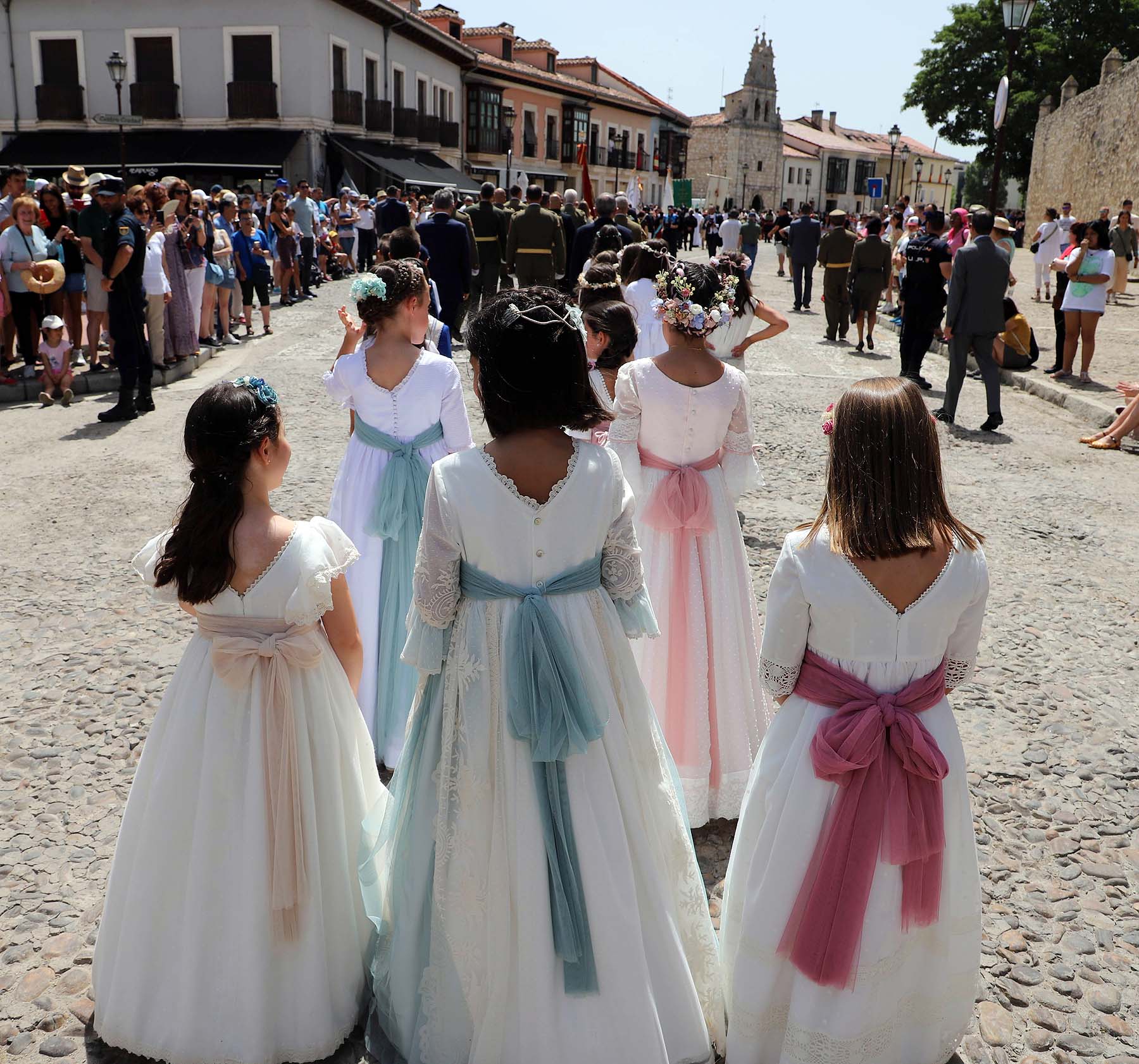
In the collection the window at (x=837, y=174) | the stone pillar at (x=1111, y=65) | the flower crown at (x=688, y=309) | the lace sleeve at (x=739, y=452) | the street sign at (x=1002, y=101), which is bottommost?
the lace sleeve at (x=739, y=452)

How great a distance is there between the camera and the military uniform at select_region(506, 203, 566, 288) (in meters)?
14.3

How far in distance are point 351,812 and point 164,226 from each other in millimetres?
10516

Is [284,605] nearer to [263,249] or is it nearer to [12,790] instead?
[12,790]

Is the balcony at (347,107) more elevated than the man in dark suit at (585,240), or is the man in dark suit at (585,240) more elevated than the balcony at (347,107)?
the balcony at (347,107)

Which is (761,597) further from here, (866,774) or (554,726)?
(554,726)

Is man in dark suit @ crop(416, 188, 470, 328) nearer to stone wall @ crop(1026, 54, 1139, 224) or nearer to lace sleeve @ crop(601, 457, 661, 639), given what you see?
lace sleeve @ crop(601, 457, 661, 639)

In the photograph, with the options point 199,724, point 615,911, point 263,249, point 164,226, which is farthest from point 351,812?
point 263,249

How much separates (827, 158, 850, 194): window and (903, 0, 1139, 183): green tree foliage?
47.8m

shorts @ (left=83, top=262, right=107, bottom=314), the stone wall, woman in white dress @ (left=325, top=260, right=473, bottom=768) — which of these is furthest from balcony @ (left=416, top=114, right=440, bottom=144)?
woman in white dress @ (left=325, top=260, right=473, bottom=768)

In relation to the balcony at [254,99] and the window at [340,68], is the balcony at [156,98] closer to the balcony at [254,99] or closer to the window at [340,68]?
the balcony at [254,99]

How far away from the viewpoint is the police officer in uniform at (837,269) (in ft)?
51.0

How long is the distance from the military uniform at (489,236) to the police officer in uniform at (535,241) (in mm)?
387

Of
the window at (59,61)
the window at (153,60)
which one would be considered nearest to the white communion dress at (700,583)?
the window at (153,60)

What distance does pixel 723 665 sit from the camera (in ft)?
12.3
